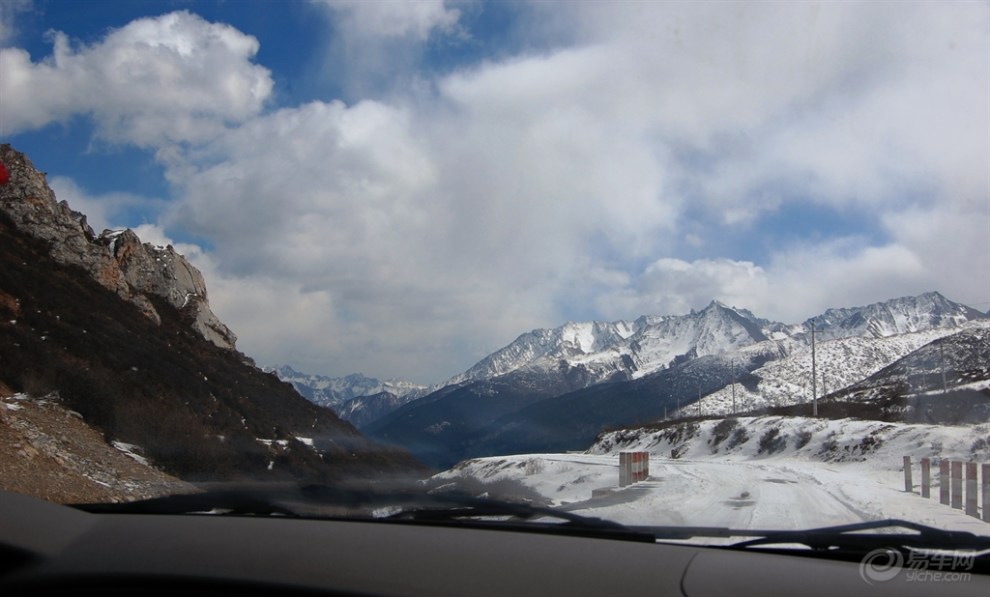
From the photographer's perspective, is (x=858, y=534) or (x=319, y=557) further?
(x=858, y=534)

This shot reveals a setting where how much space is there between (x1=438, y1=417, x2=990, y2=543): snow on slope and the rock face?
26815 mm

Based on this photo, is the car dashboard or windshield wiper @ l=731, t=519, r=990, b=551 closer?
the car dashboard

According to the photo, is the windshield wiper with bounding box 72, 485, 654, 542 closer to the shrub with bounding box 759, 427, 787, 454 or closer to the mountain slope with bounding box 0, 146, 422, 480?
the mountain slope with bounding box 0, 146, 422, 480

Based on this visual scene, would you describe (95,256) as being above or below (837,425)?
above

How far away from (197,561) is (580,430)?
14037cm

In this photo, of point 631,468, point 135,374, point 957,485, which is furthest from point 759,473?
point 135,374

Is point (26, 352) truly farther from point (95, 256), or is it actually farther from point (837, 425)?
point (837, 425)

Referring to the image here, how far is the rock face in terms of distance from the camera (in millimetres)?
42094

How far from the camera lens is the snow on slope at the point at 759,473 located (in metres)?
8.20

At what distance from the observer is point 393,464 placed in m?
17.2

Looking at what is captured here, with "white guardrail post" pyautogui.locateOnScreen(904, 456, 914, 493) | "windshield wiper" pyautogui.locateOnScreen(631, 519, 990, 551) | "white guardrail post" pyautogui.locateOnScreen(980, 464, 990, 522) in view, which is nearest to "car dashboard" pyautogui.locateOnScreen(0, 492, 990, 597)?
"windshield wiper" pyautogui.locateOnScreen(631, 519, 990, 551)

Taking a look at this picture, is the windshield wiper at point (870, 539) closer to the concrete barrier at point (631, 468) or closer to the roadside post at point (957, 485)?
the roadside post at point (957, 485)

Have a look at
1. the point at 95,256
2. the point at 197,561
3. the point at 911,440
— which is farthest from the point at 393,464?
the point at 95,256

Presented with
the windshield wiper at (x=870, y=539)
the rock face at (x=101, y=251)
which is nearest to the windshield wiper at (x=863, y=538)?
the windshield wiper at (x=870, y=539)
